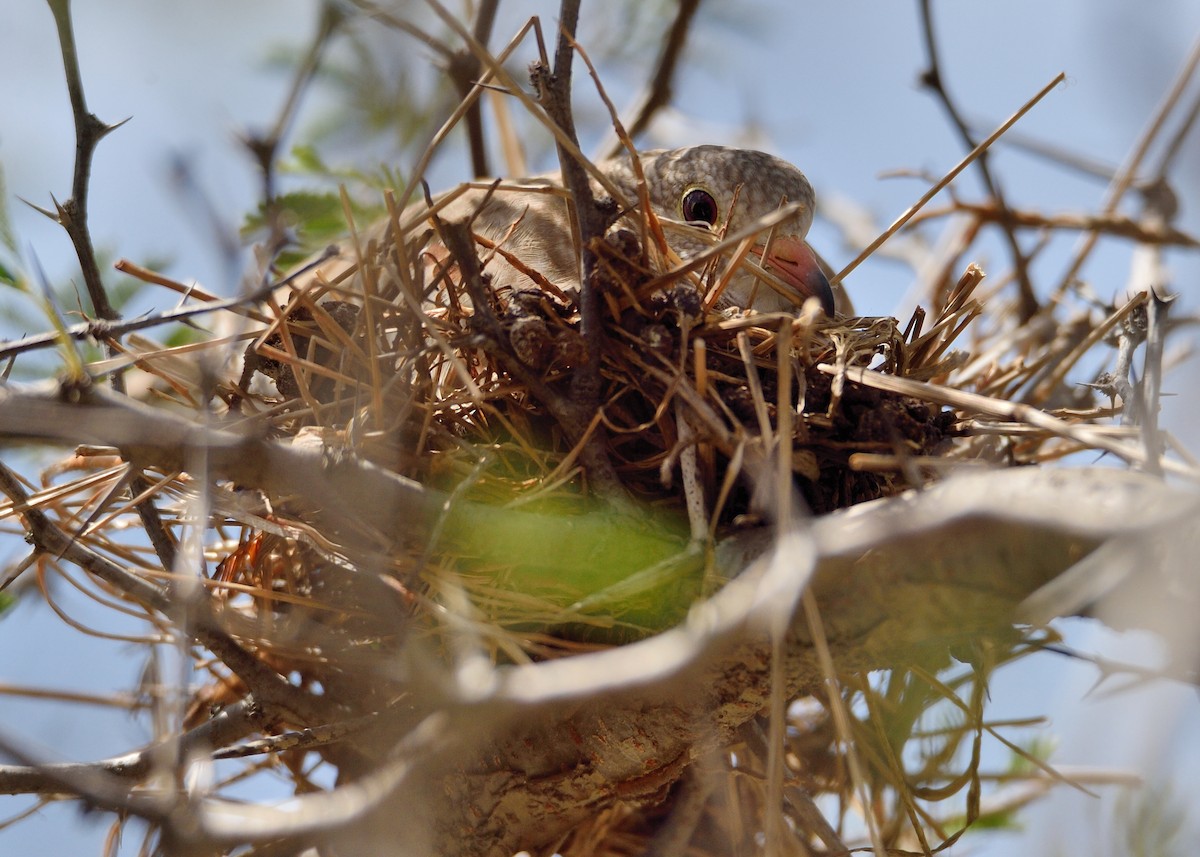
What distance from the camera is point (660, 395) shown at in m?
1.72

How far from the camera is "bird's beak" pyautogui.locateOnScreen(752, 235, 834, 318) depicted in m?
2.31

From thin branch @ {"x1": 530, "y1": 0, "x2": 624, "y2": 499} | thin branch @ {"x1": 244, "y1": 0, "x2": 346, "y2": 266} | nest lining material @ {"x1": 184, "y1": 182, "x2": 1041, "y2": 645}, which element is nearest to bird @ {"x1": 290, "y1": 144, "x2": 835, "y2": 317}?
nest lining material @ {"x1": 184, "y1": 182, "x2": 1041, "y2": 645}

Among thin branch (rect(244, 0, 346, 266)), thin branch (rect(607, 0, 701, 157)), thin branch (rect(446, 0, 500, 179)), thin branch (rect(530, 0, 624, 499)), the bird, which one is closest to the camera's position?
thin branch (rect(244, 0, 346, 266))

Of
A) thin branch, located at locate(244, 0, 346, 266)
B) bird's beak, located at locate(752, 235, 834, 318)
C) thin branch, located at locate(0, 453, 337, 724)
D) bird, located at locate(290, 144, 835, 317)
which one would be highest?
bird, located at locate(290, 144, 835, 317)

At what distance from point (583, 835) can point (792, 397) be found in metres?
0.95

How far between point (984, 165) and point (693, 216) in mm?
742

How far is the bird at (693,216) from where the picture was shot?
230cm

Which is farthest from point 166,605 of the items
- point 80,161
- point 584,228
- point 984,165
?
point 984,165

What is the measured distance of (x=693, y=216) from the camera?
2.63 metres

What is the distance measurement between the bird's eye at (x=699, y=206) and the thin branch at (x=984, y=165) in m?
0.60

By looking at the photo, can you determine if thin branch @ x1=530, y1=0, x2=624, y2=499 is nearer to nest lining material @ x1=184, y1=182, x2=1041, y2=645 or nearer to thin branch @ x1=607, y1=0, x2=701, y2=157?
nest lining material @ x1=184, y1=182, x2=1041, y2=645

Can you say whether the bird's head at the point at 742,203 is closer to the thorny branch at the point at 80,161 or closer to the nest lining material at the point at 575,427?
the nest lining material at the point at 575,427

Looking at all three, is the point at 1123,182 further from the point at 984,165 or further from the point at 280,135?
the point at 280,135

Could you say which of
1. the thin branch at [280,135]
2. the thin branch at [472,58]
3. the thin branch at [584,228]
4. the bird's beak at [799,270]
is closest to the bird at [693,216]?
the bird's beak at [799,270]
